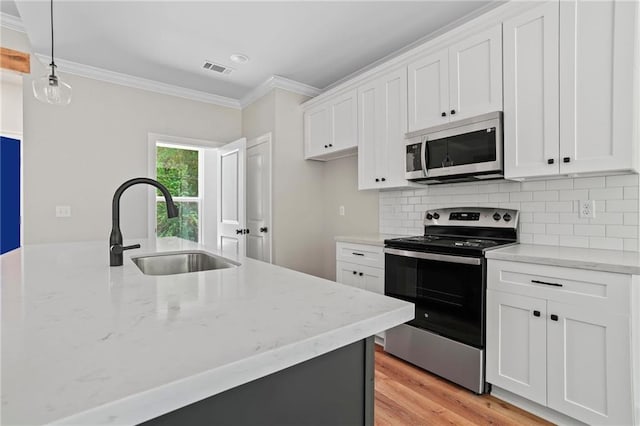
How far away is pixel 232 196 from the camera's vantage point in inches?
164

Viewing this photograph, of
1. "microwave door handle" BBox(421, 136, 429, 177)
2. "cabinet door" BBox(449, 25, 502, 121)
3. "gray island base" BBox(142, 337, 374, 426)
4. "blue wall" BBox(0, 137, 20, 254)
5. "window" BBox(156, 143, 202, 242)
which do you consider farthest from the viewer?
"window" BBox(156, 143, 202, 242)

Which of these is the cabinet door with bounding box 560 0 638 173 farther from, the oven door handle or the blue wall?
the blue wall

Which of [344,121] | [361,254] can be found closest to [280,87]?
[344,121]

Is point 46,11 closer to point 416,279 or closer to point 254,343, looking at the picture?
point 254,343

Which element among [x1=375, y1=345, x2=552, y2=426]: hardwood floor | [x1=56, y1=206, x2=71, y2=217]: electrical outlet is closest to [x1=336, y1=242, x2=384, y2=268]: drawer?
[x1=375, y1=345, x2=552, y2=426]: hardwood floor

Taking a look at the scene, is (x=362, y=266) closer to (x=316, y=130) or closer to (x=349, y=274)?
(x=349, y=274)

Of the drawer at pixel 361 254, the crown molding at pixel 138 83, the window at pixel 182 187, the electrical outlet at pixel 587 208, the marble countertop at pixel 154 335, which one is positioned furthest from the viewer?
the window at pixel 182 187

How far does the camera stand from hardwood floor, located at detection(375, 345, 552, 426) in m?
1.82

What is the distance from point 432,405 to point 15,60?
14.0 ft

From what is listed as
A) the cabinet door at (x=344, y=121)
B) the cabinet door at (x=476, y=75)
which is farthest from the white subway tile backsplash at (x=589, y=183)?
the cabinet door at (x=344, y=121)

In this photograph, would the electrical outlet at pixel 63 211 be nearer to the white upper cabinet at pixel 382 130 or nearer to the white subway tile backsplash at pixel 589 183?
the white upper cabinet at pixel 382 130

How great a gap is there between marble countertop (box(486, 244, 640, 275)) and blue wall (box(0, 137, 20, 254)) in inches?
159

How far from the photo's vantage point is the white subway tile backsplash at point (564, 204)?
1882 mm

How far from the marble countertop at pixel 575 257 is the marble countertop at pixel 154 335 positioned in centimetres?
135
